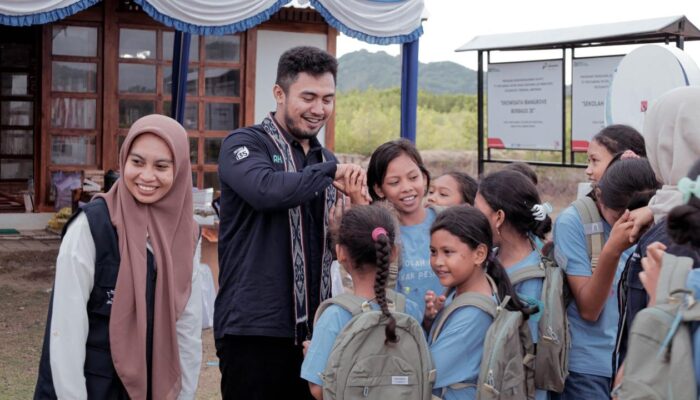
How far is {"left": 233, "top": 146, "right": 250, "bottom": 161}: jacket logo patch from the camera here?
2857 mm

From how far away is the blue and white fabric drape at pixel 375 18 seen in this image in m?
7.50

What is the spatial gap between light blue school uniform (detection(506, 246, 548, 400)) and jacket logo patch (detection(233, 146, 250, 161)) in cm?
96

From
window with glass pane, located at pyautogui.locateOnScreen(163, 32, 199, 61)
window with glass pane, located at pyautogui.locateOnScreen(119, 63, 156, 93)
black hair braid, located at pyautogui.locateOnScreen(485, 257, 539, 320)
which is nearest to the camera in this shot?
black hair braid, located at pyautogui.locateOnScreen(485, 257, 539, 320)

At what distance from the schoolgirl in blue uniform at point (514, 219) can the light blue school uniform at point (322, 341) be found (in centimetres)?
67

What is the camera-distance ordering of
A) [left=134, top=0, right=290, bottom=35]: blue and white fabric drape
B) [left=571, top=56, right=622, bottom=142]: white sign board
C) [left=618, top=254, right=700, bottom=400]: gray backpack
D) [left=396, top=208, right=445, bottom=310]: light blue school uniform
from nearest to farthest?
[left=618, top=254, right=700, bottom=400]: gray backpack → [left=396, top=208, right=445, bottom=310]: light blue school uniform → [left=134, top=0, right=290, bottom=35]: blue and white fabric drape → [left=571, top=56, right=622, bottom=142]: white sign board

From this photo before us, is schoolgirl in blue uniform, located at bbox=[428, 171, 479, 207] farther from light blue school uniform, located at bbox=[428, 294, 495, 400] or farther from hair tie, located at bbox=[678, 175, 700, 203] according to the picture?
hair tie, located at bbox=[678, 175, 700, 203]

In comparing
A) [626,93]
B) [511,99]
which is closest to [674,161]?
[626,93]

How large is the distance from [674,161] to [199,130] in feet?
30.0

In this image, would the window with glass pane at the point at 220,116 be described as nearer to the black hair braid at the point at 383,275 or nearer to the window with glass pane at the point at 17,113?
the window with glass pane at the point at 17,113

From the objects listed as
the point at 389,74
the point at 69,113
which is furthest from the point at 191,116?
the point at 389,74

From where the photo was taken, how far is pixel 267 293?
2.89 meters

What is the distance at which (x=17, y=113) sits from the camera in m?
11.0

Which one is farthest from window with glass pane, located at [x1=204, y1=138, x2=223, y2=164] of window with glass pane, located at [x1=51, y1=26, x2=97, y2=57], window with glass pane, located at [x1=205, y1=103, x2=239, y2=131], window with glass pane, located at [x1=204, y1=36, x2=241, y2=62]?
window with glass pane, located at [x1=51, y1=26, x2=97, y2=57]

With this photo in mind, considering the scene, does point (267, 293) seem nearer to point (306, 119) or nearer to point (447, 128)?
point (306, 119)
